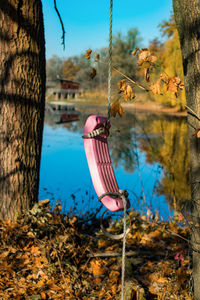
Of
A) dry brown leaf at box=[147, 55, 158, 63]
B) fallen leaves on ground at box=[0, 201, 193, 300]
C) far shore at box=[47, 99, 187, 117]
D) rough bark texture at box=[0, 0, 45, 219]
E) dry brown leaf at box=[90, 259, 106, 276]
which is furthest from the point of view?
far shore at box=[47, 99, 187, 117]

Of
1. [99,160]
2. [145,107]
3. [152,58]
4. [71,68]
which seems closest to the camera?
[152,58]

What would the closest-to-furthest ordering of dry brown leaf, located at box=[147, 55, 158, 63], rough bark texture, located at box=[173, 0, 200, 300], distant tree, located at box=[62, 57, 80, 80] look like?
1. dry brown leaf, located at box=[147, 55, 158, 63]
2. rough bark texture, located at box=[173, 0, 200, 300]
3. distant tree, located at box=[62, 57, 80, 80]

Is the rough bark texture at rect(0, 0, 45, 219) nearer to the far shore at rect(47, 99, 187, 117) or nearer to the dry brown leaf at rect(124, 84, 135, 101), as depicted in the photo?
the dry brown leaf at rect(124, 84, 135, 101)

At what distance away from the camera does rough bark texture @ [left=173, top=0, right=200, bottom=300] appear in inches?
87.6

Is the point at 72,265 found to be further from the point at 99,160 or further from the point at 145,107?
the point at 145,107

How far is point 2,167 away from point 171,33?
25038mm

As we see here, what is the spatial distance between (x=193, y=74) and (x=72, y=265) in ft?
6.39

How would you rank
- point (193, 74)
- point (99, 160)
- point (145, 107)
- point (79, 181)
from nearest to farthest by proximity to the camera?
point (99, 160) < point (193, 74) < point (79, 181) < point (145, 107)

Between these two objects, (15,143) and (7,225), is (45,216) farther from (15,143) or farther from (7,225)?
(15,143)

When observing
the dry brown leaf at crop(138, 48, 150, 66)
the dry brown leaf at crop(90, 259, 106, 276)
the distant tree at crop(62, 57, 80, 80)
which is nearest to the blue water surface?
the dry brown leaf at crop(90, 259, 106, 276)

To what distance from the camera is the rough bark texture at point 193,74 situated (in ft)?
7.30

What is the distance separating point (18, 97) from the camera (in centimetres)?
323

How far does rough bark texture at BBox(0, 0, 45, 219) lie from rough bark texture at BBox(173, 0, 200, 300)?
62.9 inches

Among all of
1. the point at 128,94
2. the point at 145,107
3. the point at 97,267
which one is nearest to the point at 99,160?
the point at 128,94
